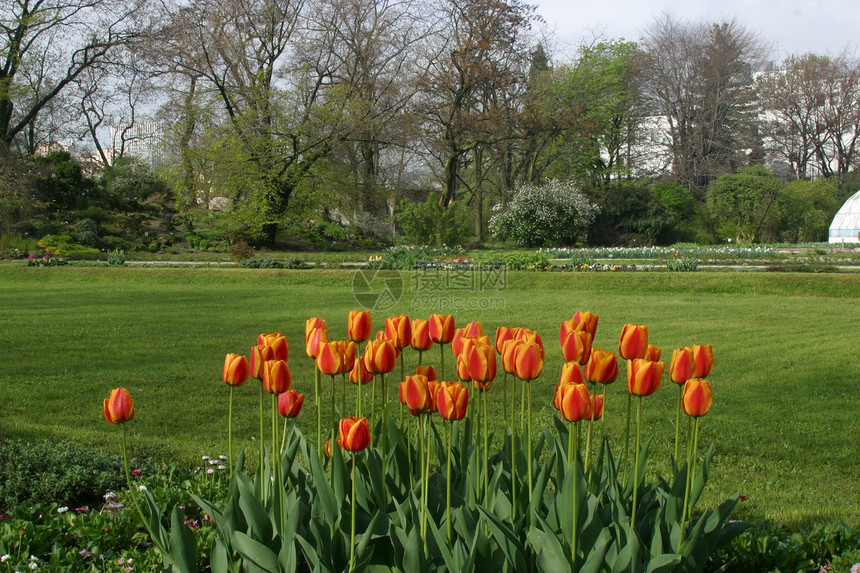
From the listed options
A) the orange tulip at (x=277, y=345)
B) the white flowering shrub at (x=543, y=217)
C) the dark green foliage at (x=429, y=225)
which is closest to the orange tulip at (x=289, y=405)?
the orange tulip at (x=277, y=345)

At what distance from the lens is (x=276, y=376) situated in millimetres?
1702

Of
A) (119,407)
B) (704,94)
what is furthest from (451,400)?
(704,94)

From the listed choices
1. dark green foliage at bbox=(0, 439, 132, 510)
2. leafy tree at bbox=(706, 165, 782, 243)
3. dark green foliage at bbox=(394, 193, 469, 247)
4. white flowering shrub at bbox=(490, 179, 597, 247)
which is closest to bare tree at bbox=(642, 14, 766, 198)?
leafy tree at bbox=(706, 165, 782, 243)

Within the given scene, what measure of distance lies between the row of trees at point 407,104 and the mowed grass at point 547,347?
9.44 metres

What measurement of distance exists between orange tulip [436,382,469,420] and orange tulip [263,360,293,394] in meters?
0.40

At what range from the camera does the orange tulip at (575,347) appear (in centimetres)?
180

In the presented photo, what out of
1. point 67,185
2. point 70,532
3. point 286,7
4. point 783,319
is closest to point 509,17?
point 286,7

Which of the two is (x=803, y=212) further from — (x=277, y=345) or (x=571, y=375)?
(x=277, y=345)

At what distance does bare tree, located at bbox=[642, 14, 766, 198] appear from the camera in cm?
3703

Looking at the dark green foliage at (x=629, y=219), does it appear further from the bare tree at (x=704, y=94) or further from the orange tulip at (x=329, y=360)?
the orange tulip at (x=329, y=360)

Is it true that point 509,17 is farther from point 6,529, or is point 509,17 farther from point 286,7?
point 6,529

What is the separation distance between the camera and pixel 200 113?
2389 cm

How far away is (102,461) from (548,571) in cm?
257

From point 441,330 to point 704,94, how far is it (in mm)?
40281
